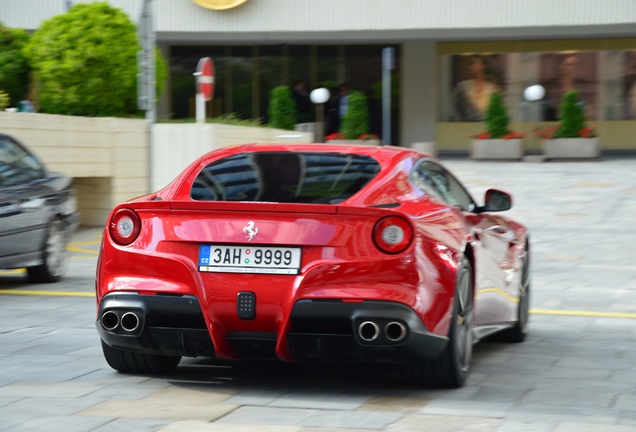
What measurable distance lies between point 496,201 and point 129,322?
98.9 inches

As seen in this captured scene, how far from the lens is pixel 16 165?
464 inches

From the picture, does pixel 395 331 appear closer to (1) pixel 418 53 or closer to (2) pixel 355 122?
(2) pixel 355 122

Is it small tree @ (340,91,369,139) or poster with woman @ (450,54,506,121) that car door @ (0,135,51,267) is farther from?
poster with woman @ (450,54,506,121)

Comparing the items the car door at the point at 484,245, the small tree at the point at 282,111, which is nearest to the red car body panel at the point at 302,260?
the car door at the point at 484,245

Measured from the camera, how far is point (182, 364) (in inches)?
288

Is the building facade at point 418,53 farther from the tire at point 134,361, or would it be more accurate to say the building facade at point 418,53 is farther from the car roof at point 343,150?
the tire at point 134,361

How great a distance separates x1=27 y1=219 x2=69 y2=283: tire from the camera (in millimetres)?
11828

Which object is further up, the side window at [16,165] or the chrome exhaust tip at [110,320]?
the side window at [16,165]

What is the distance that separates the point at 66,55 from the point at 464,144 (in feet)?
64.2

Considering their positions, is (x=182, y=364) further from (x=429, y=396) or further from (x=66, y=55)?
(x=66, y=55)

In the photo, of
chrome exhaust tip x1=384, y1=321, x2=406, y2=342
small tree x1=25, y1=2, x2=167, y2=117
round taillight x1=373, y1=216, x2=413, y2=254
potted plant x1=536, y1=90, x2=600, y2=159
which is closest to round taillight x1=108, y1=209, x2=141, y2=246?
round taillight x1=373, y1=216, x2=413, y2=254

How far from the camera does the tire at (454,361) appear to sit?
644 cm

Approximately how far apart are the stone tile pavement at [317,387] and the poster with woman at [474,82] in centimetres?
2673

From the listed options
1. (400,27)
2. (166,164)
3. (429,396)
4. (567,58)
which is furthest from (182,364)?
(567,58)
